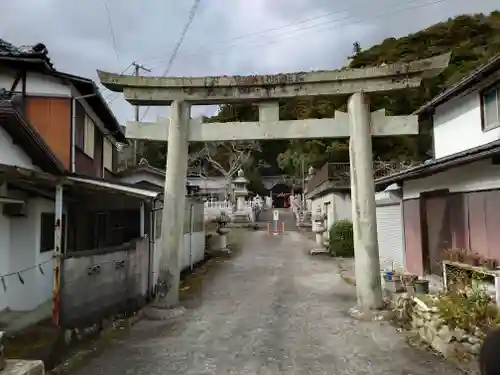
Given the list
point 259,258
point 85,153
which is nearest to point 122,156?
point 259,258

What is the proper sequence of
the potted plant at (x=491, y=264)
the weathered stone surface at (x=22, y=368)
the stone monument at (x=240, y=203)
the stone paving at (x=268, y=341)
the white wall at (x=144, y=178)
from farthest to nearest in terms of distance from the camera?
the stone monument at (x=240, y=203) < the white wall at (x=144, y=178) < the potted plant at (x=491, y=264) < the stone paving at (x=268, y=341) < the weathered stone surface at (x=22, y=368)

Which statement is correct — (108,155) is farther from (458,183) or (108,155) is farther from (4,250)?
(458,183)

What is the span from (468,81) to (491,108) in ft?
3.07

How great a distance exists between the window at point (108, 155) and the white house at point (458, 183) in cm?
1024

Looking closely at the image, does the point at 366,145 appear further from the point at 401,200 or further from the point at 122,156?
the point at 122,156

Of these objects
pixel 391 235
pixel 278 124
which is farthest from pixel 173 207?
pixel 391 235

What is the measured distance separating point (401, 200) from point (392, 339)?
7.08 meters

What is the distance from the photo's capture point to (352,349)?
7.05m

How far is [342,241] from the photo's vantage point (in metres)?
20.3

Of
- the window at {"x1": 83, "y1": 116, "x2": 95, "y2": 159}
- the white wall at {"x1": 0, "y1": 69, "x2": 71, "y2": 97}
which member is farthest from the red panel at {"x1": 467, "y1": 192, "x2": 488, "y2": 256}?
the window at {"x1": 83, "y1": 116, "x2": 95, "y2": 159}

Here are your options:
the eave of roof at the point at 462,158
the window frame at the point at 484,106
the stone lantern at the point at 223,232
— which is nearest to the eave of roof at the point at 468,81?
the window frame at the point at 484,106

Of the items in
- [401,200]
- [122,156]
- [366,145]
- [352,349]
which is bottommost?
[352,349]

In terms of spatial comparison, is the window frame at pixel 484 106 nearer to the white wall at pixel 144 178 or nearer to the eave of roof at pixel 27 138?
the eave of roof at pixel 27 138

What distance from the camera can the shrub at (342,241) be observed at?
20.2m
